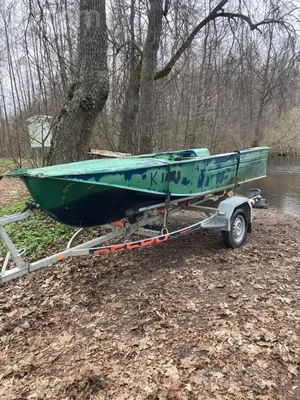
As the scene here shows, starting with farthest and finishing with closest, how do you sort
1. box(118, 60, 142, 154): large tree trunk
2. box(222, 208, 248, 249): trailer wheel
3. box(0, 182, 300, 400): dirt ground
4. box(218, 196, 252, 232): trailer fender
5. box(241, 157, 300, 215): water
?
box(118, 60, 142, 154): large tree trunk < box(241, 157, 300, 215): water < box(222, 208, 248, 249): trailer wheel < box(218, 196, 252, 232): trailer fender < box(0, 182, 300, 400): dirt ground

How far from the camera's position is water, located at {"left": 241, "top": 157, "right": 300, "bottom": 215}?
1022 centimetres

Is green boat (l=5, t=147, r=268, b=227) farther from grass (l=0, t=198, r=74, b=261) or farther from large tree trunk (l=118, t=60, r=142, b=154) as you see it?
large tree trunk (l=118, t=60, r=142, b=154)

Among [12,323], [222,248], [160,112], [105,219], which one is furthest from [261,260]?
[160,112]

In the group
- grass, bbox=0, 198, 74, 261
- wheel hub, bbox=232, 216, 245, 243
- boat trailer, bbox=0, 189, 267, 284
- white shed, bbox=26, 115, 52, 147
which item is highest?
white shed, bbox=26, 115, 52, 147

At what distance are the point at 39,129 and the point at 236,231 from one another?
24.2 ft

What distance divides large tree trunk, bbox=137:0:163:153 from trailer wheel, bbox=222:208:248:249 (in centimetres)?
496

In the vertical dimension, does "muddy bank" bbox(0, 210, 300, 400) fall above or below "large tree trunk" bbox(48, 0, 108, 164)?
below

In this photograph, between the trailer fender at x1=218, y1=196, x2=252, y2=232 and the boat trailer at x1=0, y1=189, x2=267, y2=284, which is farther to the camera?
the trailer fender at x1=218, y1=196, x2=252, y2=232

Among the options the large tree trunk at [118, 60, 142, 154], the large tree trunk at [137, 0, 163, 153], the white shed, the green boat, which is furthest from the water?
the white shed

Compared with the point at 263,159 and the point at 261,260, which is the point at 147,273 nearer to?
the point at 261,260

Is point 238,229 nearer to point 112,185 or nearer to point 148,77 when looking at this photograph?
point 112,185

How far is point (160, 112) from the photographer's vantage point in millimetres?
12602

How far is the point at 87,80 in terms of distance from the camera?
216 inches

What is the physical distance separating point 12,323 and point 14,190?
7.08 metres
